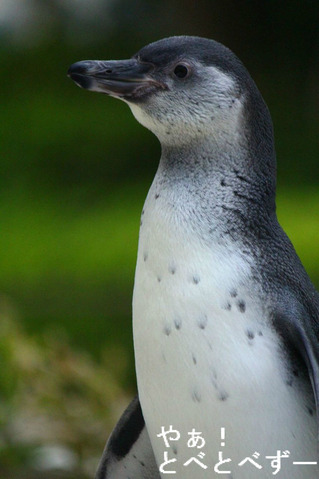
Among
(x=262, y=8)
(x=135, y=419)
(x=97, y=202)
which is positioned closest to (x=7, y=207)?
(x=97, y=202)

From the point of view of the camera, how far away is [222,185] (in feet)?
3.09

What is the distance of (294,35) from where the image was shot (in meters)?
2.98

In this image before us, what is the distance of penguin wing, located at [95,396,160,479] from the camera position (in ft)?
3.56

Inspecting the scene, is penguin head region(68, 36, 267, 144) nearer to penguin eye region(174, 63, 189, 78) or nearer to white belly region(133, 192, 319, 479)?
penguin eye region(174, 63, 189, 78)

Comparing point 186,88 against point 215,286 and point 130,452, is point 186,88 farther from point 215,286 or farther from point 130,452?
point 130,452

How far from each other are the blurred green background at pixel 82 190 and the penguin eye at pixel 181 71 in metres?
0.87

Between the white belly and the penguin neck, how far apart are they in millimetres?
28

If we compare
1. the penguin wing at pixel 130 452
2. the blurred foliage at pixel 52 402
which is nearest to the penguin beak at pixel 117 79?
the penguin wing at pixel 130 452

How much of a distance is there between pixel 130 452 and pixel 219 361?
0.25 metres

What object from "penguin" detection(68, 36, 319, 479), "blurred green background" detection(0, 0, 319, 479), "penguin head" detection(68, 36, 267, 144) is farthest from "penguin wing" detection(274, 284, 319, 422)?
"blurred green background" detection(0, 0, 319, 479)

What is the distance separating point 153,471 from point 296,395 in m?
0.27

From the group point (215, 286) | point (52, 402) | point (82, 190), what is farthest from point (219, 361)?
point (82, 190)

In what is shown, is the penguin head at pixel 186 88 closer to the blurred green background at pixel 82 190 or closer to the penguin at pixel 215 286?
the penguin at pixel 215 286

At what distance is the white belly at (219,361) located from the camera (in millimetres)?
903
